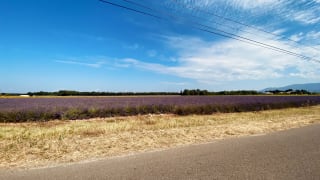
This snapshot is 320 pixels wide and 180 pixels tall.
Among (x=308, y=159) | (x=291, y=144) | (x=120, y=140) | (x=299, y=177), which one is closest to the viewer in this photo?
(x=299, y=177)

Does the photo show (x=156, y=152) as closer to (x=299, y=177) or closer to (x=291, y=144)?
(x=299, y=177)

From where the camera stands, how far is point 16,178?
464 centimetres

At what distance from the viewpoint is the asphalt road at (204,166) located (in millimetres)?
4711

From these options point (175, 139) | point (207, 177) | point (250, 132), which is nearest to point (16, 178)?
point (207, 177)

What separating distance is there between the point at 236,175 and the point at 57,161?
449 centimetres

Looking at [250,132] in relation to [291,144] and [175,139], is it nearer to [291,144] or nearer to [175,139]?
[291,144]

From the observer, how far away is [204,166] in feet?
17.3

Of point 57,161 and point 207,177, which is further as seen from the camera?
point 57,161

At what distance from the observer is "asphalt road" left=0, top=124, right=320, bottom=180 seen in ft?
15.5

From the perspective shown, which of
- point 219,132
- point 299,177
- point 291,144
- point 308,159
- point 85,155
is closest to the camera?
point 299,177

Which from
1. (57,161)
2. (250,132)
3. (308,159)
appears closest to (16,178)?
(57,161)

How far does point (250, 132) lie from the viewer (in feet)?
34.3

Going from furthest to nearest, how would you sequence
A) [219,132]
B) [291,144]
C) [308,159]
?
[219,132] → [291,144] → [308,159]

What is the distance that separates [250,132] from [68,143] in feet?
25.8
